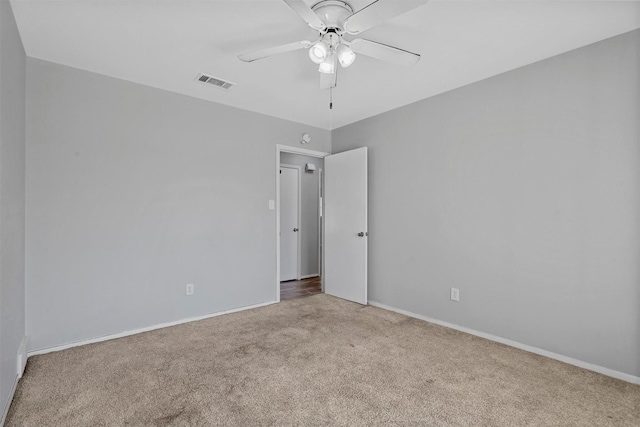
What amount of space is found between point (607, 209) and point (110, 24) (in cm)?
367

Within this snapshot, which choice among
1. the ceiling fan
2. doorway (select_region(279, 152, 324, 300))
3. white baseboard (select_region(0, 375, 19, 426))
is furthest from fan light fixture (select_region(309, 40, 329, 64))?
doorway (select_region(279, 152, 324, 300))

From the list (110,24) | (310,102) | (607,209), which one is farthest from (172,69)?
(607,209)

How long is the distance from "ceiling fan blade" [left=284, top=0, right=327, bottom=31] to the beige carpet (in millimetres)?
2169

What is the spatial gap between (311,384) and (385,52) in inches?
87.2

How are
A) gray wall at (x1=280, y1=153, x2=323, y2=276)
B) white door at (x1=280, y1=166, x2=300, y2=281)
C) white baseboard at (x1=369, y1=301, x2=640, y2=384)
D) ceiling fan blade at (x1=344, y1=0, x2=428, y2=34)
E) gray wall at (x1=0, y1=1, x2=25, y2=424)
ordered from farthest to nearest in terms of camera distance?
gray wall at (x1=280, y1=153, x2=323, y2=276) → white door at (x1=280, y1=166, x2=300, y2=281) → white baseboard at (x1=369, y1=301, x2=640, y2=384) → gray wall at (x1=0, y1=1, x2=25, y2=424) → ceiling fan blade at (x1=344, y1=0, x2=428, y2=34)

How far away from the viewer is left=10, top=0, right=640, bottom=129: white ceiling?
1952 mm

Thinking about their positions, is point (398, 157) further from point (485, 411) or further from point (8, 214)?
point (8, 214)

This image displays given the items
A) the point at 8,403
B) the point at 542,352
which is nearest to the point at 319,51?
the point at 8,403

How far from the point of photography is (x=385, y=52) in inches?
78.8

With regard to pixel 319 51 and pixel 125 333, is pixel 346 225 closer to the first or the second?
pixel 319 51

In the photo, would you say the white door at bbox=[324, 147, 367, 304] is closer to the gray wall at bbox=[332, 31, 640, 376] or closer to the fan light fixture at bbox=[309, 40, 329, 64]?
the gray wall at bbox=[332, 31, 640, 376]

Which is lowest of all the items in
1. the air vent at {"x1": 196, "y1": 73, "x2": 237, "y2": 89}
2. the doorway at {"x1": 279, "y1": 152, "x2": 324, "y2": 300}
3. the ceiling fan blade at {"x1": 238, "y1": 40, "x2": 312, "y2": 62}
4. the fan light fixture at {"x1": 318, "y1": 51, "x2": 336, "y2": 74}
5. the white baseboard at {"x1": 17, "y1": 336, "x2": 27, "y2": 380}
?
the white baseboard at {"x1": 17, "y1": 336, "x2": 27, "y2": 380}

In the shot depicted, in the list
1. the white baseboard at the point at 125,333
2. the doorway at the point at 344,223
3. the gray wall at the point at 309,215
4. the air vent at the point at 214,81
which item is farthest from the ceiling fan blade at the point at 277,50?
the gray wall at the point at 309,215

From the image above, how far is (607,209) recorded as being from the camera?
7.47 ft
